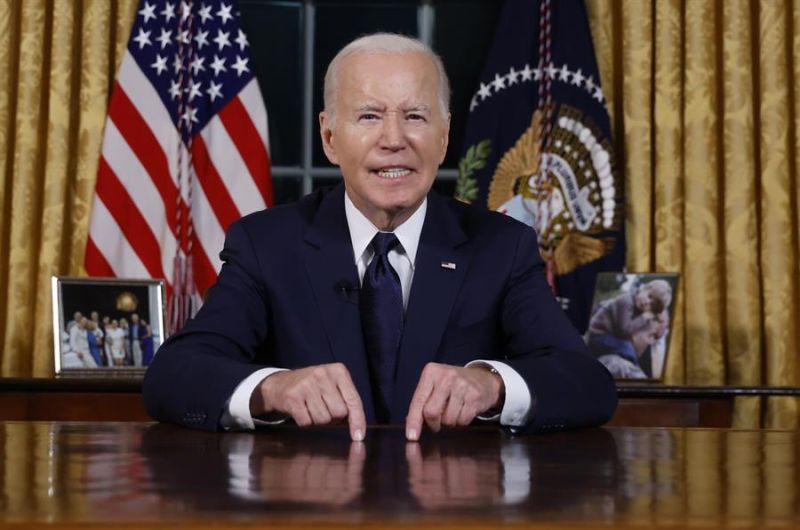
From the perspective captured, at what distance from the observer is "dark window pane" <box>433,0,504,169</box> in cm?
483

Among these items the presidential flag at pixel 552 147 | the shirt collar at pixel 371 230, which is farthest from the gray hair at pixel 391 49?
the presidential flag at pixel 552 147

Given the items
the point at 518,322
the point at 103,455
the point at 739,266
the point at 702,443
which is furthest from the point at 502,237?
the point at 739,266

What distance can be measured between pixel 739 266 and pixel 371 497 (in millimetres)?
3578

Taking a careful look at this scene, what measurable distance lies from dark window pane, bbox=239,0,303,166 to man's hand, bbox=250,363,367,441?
10.3 ft

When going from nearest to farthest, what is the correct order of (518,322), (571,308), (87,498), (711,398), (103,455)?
(87,498), (103,455), (518,322), (711,398), (571,308)

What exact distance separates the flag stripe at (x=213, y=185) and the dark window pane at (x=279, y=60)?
1.52 ft

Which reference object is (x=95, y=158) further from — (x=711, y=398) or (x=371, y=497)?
(x=371, y=497)

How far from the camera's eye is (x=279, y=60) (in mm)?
4918

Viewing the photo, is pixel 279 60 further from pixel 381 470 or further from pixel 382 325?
pixel 381 470

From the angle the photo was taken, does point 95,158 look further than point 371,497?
Yes

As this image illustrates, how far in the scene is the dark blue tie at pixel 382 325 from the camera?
2385 millimetres

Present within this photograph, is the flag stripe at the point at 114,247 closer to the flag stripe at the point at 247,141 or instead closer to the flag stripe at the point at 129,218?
the flag stripe at the point at 129,218

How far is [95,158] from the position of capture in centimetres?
446

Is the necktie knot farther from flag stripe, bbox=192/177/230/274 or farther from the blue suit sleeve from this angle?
flag stripe, bbox=192/177/230/274
